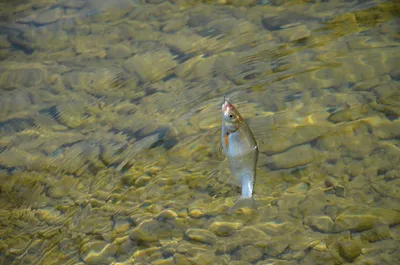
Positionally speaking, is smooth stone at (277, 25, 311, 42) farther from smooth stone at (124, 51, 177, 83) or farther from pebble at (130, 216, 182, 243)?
pebble at (130, 216, 182, 243)

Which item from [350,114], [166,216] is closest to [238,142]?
[166,216]

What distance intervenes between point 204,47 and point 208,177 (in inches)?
93.3

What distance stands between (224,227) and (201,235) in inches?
7.9

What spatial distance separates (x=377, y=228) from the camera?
4.12m

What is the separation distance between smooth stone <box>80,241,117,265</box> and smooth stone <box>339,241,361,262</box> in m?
1.81

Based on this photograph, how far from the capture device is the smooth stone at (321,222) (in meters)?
4.22

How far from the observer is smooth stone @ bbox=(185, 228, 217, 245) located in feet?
14.3

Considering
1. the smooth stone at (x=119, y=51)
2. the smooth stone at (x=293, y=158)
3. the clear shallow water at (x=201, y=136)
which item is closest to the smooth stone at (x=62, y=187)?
the clear shallow water at (x=201, y=136)

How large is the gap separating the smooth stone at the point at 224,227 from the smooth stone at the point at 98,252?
2.76ft

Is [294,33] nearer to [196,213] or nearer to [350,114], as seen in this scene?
[350,114]

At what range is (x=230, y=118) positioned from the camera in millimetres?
4012

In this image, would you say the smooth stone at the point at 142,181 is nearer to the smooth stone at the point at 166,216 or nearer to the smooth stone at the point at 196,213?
the smooth stone at the point at 166,216

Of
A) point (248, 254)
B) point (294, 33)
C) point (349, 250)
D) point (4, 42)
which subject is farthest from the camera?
point (4, 42)

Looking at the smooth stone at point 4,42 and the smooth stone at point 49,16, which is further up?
the smooth stone at point 49,16
